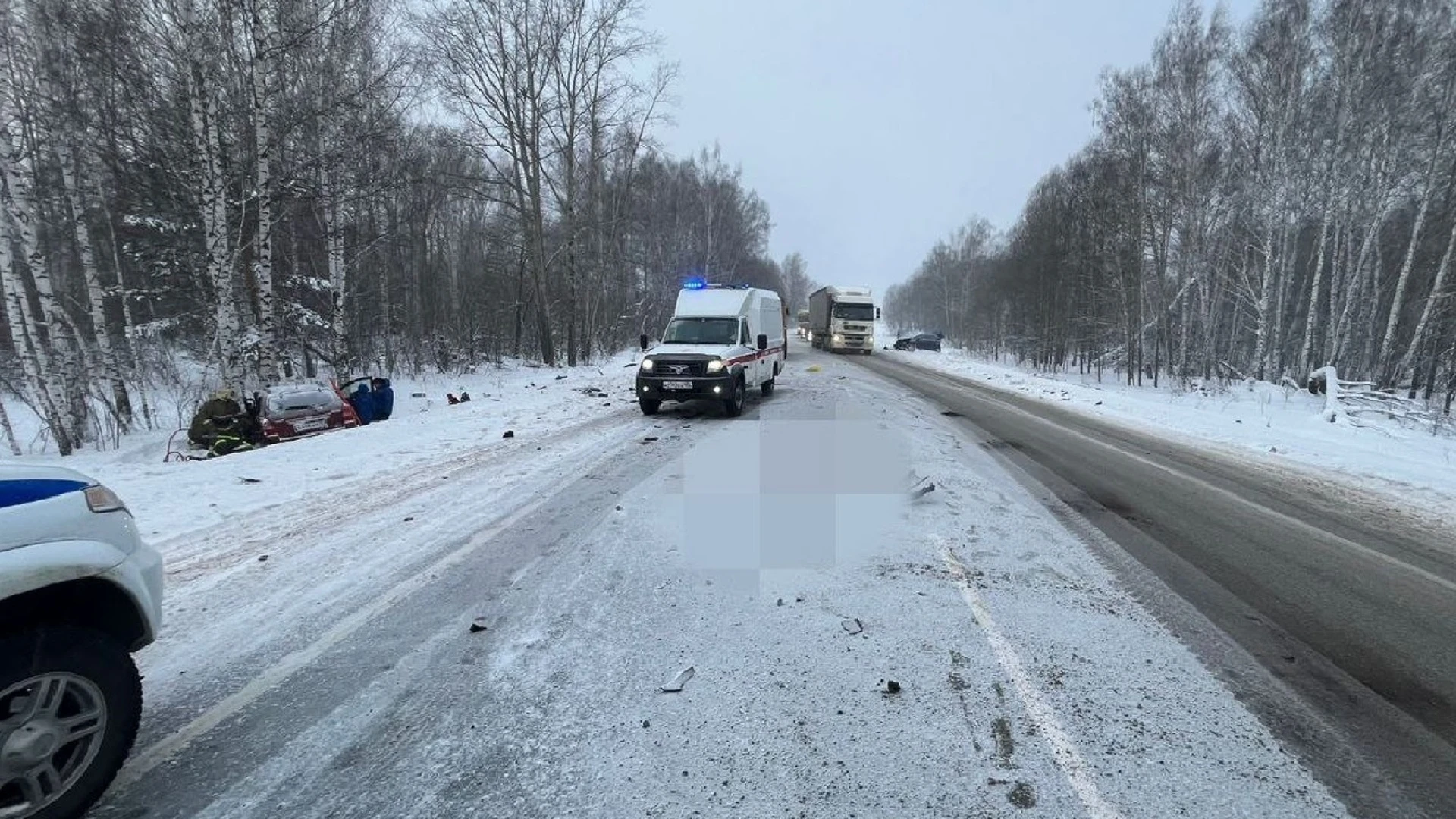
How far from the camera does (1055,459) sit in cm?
902

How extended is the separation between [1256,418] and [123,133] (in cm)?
2491

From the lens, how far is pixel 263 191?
12.5 meters

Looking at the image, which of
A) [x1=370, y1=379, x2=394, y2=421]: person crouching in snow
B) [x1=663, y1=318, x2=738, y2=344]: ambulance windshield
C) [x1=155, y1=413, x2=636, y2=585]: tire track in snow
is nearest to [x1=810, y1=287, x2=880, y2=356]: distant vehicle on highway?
[x1=663, y1=318, x2=738, y2=344]: ambulance windshield

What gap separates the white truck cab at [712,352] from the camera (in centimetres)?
1190

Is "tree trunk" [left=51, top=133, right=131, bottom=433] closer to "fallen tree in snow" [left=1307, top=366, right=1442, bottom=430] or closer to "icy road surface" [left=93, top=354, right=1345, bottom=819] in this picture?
"icy road surface" [left=93, top=354, right=1345, bottom=819]

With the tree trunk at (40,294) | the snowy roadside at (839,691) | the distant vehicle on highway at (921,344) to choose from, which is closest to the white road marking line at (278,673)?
the snowy roadside at (839,691)

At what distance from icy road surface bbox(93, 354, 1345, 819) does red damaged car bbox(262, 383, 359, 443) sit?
601cm

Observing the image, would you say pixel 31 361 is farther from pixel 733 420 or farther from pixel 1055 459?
pixel 1055 459

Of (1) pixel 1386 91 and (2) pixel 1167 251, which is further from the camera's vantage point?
(2) pixel 1167 251

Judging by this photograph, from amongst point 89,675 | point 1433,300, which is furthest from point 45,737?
point 1433,300

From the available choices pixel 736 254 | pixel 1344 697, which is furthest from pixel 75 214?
pixel 736 254

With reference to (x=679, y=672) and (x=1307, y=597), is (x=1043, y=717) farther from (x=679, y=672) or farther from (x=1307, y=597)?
(x=1307, y=597)

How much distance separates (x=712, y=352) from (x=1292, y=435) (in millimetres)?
10798

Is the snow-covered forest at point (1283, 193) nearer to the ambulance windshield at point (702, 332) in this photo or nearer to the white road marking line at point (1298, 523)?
the white road marking line at point (1298, 523)
